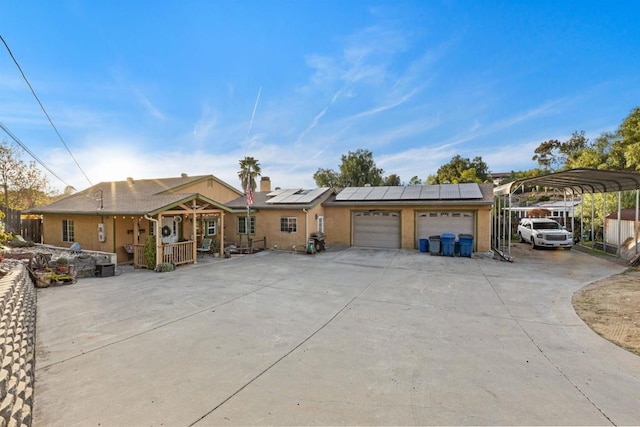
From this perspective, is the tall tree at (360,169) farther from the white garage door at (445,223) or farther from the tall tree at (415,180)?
the white garage door at (445,223)

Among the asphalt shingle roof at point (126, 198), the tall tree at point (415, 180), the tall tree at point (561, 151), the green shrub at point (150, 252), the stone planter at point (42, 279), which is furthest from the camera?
the tall tree at point (415, 180)

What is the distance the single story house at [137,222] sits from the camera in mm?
10969

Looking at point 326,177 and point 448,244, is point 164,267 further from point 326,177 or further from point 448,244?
point 326,177

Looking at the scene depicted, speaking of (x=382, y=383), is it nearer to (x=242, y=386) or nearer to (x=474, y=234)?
(x=242, y=386)

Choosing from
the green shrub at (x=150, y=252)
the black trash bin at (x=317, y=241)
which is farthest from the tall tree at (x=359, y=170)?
the green shrub at (x=150, y=252)

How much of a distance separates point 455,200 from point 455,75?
669cm

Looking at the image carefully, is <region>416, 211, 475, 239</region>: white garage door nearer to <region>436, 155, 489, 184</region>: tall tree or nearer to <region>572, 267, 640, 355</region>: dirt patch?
<region>572, 267, 640, 355</region>: dirt patch

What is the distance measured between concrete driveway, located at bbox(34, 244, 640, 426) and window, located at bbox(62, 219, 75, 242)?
6.95 metres

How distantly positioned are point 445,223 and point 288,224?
8.55m

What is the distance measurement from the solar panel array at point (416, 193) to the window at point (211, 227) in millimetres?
7453

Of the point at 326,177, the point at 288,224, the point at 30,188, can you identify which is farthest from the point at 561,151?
the point at 30,188

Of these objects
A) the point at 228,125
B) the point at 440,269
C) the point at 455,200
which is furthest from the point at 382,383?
the point at 228,125

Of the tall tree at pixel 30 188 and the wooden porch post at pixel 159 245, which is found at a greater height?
the tall tree at pixel 30 188

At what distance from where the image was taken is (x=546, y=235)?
14.9m
